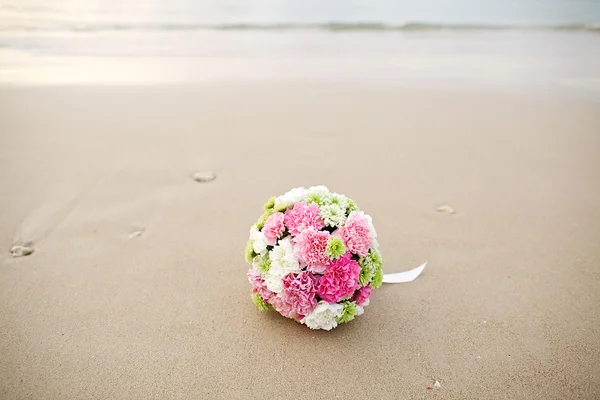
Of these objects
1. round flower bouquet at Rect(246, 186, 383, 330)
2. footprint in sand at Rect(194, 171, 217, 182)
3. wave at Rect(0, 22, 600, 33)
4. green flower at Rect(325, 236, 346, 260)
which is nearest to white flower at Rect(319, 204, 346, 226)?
round flower bouquet at Rect(246, 186, 383, 330)

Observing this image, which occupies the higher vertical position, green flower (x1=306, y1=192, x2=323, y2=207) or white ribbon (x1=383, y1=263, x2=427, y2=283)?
green flower (x1=306, y1=192, x2=323, y2=207)

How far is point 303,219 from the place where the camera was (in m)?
2.41

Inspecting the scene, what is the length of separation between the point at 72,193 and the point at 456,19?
43.8 feet

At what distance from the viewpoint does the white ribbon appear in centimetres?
298

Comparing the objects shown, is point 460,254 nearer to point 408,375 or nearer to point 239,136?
point 408,375

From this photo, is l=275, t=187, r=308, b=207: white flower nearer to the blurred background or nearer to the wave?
the blurred background

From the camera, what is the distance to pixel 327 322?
2.39 m

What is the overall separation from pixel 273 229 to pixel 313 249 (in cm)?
26

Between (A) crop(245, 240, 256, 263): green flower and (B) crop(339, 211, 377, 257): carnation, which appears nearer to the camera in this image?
(B) crop(339, 211, 377, 257): carnation

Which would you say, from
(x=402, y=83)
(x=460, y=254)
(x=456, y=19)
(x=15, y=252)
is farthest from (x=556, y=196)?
(x=456, y=19)

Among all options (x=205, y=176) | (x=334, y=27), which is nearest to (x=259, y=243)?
(x=205, y=176)

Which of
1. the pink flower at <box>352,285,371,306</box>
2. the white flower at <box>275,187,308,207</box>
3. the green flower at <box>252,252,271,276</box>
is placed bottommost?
the pink flower at <box>352,285,371,306</box>

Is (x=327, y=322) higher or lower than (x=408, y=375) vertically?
higher

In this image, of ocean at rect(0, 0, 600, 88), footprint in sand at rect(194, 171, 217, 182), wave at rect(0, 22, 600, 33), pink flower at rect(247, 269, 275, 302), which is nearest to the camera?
pink flower at rect(247, 269, 275, 302)
